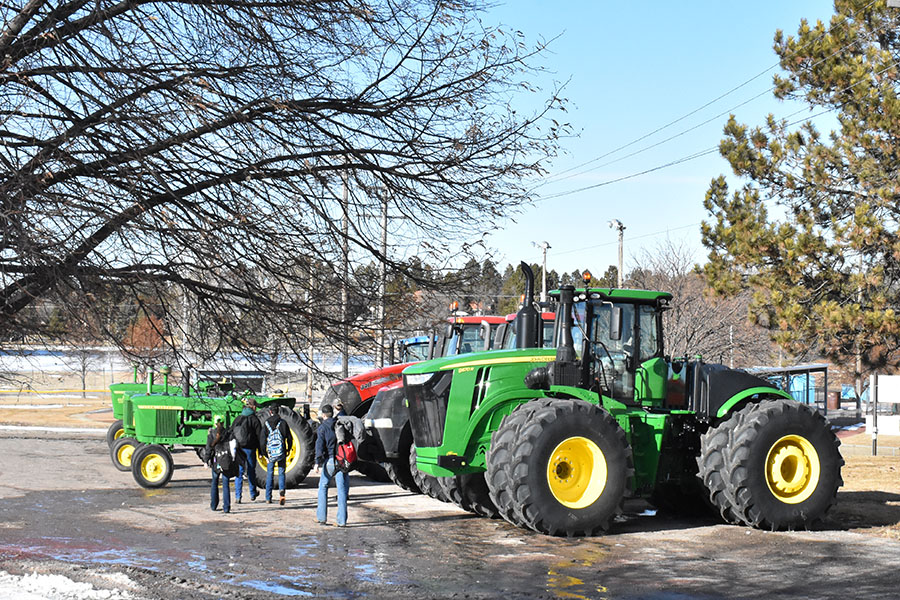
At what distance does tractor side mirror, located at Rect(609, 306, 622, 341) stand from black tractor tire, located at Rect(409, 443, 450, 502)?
11.3ft

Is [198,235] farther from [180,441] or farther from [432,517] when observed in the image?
[180,441]

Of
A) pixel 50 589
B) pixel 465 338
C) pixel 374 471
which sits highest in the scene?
pixel 465 338

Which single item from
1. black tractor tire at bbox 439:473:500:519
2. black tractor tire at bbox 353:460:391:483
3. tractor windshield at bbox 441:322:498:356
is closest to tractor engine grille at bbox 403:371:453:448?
black tractor tire at bbox 439:473:500:519

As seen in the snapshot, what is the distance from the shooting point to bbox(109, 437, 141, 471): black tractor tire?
19.0 metres

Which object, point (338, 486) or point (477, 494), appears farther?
point (477, 494)

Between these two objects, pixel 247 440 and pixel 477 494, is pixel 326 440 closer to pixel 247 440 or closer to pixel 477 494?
pixel 477 494

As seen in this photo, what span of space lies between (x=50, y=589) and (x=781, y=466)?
8.27 metres

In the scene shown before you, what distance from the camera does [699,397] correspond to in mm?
12773

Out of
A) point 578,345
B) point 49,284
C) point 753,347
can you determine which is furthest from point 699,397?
point 753,347

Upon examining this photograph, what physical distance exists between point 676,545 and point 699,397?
7.66 feet

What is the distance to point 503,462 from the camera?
1134 centimetres

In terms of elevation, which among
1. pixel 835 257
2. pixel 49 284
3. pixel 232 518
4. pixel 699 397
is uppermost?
pixel 835 257

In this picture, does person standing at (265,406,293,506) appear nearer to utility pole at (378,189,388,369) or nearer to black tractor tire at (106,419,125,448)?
utility pole at (378,189,388,369)

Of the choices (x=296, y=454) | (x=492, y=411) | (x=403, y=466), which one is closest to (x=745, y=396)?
(x=492, y=411)
